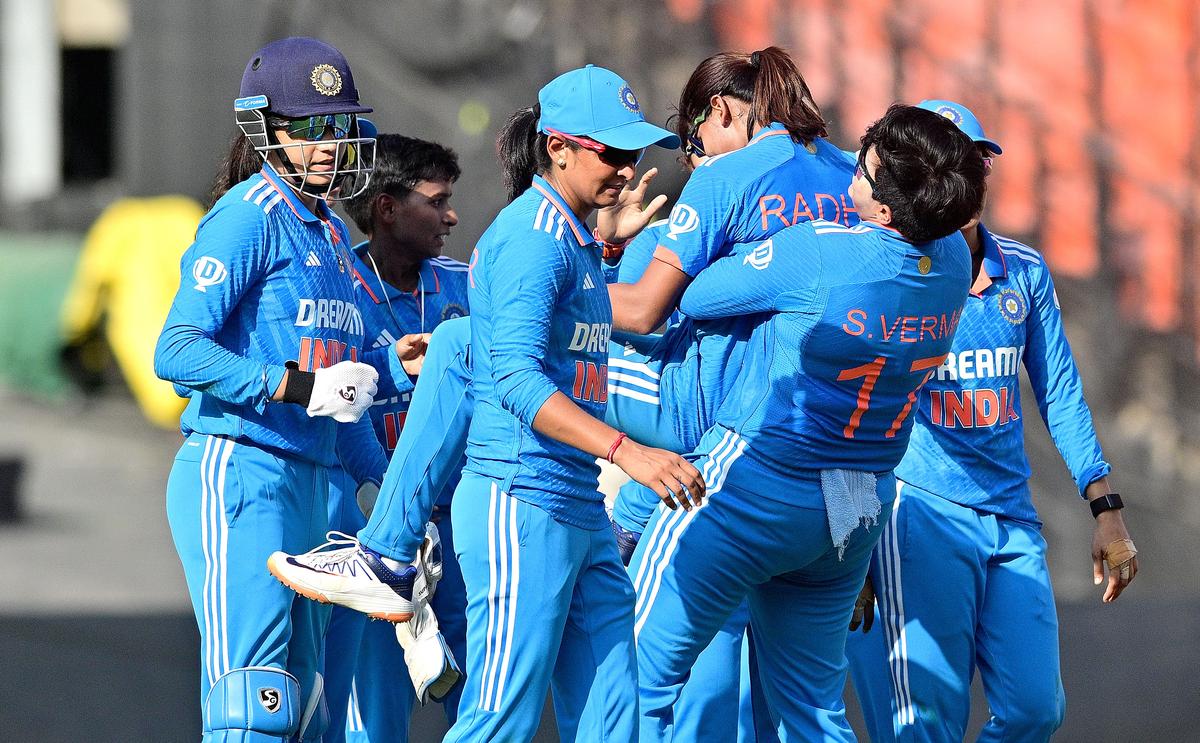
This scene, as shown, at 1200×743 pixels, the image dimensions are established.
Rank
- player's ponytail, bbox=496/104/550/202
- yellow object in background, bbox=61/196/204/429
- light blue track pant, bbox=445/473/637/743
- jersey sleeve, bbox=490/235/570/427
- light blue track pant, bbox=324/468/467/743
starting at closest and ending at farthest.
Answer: jersey sleeve, bbox=490/235/570/427 → light blue track pant, bbox=445/473/637/743 → player's ponytail, bbox=496/104/550/202 → light blue track pant, bbox=324/468/467/743 → yellow object in background, bbox=61/196/204/429

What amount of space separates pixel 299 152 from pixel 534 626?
3.92ft

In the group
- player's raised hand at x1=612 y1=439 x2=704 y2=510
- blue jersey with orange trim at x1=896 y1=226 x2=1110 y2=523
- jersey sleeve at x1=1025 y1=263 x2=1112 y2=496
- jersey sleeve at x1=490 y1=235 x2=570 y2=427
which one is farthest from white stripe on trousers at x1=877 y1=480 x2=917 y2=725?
jersey sleeve at x1=490 y1=235 x2=570 y2=427

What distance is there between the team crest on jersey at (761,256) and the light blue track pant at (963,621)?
864 millimetres

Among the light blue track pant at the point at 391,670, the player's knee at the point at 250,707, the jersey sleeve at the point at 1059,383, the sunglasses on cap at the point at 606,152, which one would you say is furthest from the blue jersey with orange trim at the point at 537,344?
the jersey sleeve at the point at 1059,383

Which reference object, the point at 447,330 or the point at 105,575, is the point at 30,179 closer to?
the point at 105,575

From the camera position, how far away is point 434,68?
8297 mm

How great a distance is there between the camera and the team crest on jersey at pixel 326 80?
3.40 meters

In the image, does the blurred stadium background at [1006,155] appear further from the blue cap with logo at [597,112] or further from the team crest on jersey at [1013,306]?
the blue cap with logo at [597,112]

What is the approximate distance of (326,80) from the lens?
11.2 feet

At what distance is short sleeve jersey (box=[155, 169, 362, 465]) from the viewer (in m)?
3.20

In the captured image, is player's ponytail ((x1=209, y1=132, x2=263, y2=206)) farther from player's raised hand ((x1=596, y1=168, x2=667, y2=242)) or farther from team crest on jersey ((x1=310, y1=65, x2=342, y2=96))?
player's raised hand ((x1=596, y1=168, x2=667, y2=242))

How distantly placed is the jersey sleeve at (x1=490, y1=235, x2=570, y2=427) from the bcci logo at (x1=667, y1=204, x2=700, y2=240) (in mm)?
496

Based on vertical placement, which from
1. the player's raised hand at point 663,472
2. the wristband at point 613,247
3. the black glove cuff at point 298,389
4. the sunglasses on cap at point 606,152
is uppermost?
the sunglasses on cap at point 606,152

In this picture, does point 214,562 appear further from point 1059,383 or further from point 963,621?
point 1059,383
